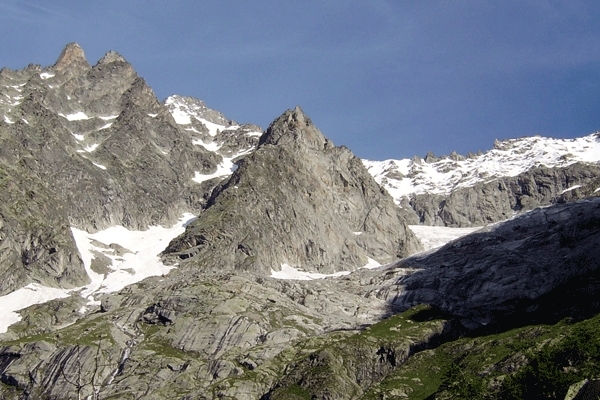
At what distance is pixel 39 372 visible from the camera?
7682 inches

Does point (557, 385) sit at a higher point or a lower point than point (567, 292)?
lower

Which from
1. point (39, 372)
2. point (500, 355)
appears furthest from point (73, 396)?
point (500, 355)

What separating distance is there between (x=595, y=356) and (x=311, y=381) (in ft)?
223

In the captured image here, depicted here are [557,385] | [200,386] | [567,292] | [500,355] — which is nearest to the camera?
[557,385]

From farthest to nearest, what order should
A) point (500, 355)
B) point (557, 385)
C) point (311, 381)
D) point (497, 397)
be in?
point (311, 381), point (500, 355), point (497, 397), point (557, 385)

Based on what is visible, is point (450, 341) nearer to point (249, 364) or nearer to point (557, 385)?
point (249, 364)

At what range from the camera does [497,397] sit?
118 m

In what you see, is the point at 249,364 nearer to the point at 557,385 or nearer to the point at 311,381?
the point at 311,381

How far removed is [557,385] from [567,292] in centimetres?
8473

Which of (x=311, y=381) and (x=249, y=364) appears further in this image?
(x=249, y=364)

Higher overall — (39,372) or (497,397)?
(39,372)

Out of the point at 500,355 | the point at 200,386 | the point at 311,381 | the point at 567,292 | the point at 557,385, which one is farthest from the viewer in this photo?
the point at 567,292

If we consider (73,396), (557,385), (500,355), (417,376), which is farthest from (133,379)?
(557,385)

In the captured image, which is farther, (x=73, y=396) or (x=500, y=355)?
(x=73, y=396)
